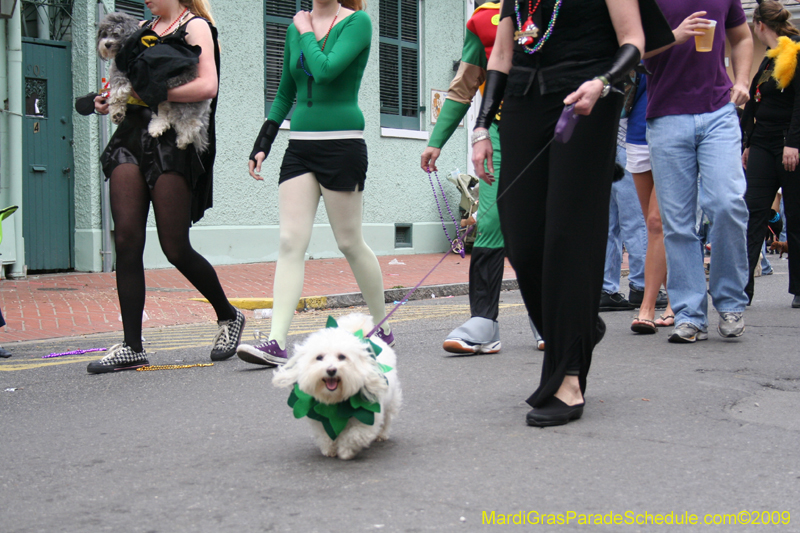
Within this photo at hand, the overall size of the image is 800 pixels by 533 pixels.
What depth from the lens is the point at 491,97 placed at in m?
3.38

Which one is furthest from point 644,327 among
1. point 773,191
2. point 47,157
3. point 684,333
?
point 47,157

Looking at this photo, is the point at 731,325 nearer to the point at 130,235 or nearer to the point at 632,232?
the point at 632,232

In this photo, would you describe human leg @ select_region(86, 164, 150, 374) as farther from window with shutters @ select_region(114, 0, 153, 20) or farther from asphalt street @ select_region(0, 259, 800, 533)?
window with shutters @ select_region(114, 0, 153, 20)

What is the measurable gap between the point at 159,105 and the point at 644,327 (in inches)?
125

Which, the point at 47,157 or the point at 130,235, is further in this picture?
the point at 47,157

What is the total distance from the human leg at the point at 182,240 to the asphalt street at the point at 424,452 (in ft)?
1.30

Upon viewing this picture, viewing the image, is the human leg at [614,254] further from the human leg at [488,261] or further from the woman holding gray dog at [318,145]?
the woman holding gray dog at [318,145]

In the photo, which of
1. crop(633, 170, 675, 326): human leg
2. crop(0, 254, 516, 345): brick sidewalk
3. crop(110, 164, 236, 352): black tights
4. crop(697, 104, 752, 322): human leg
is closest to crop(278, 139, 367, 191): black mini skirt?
crop(110, 164, 236, 352): black tights

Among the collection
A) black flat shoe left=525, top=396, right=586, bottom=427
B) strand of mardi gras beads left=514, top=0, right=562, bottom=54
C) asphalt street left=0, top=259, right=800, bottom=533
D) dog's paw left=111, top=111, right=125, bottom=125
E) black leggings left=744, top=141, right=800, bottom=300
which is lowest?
asphalt street left=0, top=259, right=800, bottom=533

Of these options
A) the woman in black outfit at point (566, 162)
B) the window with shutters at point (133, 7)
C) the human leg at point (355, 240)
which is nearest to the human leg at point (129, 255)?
the human leg at point (355, 240)

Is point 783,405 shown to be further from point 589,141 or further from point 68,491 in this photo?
point 68,491

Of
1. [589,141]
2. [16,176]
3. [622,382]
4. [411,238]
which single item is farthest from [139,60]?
[411,238]

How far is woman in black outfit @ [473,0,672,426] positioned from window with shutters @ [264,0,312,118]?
9.70 meters

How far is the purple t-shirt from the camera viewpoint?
191 inches
